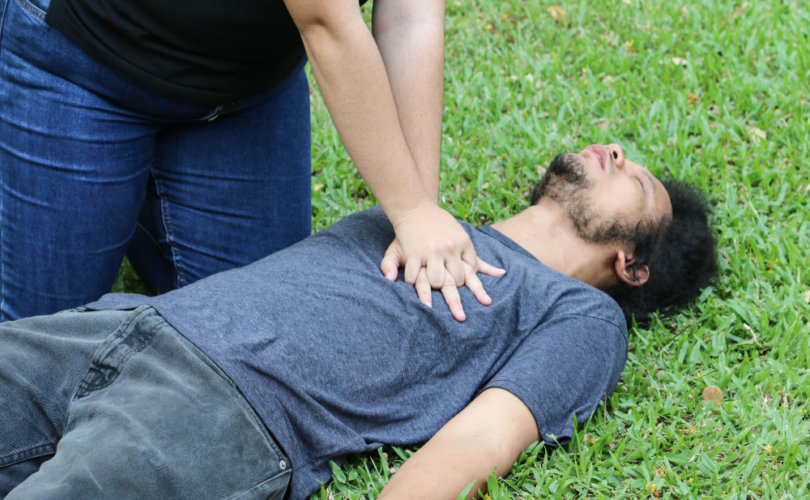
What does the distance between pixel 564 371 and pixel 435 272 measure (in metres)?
0.48

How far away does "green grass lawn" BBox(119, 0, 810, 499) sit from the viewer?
8.46 ft

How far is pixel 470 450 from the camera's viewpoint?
2.34m

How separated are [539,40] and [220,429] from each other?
360cm

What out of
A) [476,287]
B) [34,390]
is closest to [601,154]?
[476,287]

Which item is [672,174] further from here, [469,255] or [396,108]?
[396,108]

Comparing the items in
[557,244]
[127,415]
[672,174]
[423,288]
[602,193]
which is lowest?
[672,174]

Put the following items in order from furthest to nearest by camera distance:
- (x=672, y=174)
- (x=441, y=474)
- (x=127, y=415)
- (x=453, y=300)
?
(x=672, y=174) < (x=453, y=300) < (x=441, y=474) < (x=127, y=415)

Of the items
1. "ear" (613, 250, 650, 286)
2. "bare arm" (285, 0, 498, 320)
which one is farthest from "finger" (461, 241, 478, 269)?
"ear" (613, 250, 650, 286)

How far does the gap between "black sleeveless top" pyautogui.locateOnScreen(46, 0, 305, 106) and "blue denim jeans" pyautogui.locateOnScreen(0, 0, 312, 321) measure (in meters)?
0.07

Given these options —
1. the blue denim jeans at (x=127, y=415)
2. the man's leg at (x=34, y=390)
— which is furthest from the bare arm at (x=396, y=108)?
the man's leg at (x=34, y=390)

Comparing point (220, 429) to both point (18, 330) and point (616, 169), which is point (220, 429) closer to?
point (18, 330)

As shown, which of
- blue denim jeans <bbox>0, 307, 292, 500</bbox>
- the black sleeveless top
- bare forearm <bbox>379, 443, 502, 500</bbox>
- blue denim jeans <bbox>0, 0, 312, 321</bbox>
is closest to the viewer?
blue denim jeans <bbox>0, 307, 292, 500</bbox>

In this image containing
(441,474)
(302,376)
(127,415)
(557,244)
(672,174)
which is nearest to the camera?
(127,415)

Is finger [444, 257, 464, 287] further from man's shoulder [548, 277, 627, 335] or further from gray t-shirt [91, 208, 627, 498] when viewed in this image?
man's shoulder [548, 277, 627, 335]
